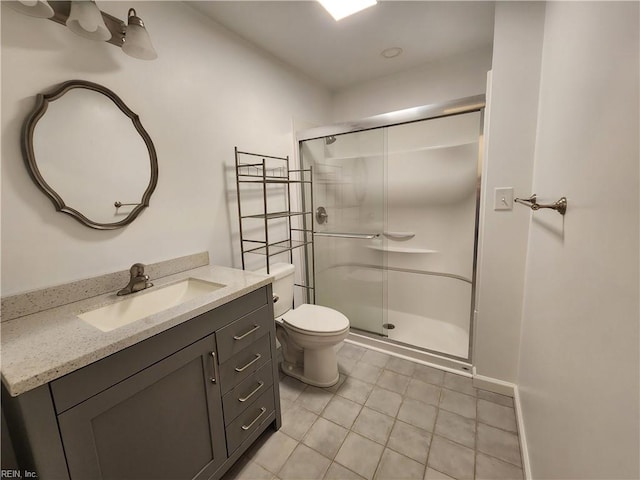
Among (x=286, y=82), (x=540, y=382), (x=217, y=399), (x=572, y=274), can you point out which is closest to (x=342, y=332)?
(x=217, y=399)

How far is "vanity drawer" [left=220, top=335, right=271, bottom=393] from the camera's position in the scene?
114cm

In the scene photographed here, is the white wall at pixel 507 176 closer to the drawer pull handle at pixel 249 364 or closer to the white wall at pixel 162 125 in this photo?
the drawer pull handle at pixel 249 364

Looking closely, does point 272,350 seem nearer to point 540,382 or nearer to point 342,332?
point 342,332

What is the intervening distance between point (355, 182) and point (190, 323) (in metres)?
1.76

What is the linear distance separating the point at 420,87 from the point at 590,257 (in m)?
2.24

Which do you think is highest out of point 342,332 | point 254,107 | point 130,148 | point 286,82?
point 286,82

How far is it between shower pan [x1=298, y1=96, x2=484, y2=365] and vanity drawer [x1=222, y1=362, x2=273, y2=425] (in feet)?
3.78

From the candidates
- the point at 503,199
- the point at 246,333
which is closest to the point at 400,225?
the point at 503,199

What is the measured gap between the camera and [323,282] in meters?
2.52

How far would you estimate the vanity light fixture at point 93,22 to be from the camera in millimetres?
954

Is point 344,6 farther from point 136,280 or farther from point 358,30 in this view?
point 136,280

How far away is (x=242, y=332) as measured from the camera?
47.4 inches

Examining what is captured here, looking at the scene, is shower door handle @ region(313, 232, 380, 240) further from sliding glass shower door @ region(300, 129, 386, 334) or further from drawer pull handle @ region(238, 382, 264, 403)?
drawer pull handle @ region(238, 382, 264, 403)

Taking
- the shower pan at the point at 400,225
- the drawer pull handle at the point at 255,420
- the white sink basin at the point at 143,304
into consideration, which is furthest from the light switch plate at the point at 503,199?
the drawer pull handle at the point at 255,420
